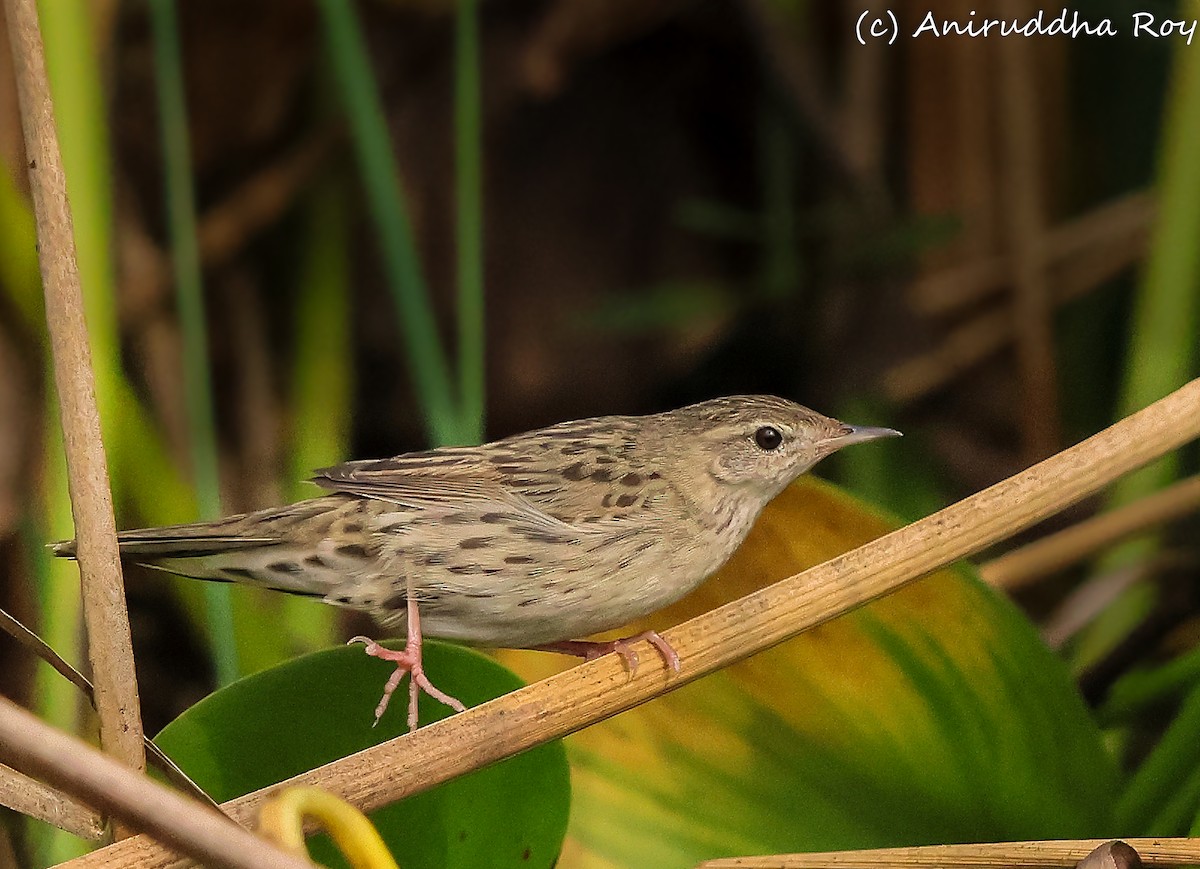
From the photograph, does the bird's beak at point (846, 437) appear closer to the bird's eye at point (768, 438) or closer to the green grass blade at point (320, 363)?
the bird's eye at point (768, 438)

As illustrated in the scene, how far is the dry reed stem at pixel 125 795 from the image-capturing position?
20.8 inches

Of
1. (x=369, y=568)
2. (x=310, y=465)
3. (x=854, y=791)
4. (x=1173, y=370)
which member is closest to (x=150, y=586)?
(x=310, y=465)

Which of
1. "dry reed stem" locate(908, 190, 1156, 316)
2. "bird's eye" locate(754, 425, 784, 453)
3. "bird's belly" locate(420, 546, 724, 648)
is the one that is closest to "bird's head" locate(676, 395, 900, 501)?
"bird's eye" locate(754, 425, 784, 453)

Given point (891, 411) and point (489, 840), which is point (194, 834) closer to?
point (489, 840)

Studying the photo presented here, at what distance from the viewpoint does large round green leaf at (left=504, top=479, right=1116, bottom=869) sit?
90 cm

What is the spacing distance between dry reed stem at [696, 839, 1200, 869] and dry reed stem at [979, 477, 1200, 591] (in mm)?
343

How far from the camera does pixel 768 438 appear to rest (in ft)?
3.17

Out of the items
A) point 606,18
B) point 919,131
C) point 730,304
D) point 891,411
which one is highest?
point 606,18

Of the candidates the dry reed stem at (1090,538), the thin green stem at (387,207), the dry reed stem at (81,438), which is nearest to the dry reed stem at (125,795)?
the dry reed stem at (81,438)

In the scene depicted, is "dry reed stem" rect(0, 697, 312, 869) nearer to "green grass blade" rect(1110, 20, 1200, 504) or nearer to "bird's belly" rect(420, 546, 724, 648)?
"bird's belly" rect(420, 546, 724, 648)

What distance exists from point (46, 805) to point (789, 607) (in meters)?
0.48

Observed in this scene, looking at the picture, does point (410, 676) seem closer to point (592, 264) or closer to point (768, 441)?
point (768, 441)

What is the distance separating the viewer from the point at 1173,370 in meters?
1.13

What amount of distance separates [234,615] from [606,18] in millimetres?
1142
